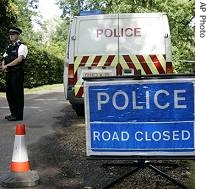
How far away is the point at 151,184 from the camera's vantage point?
5.46 metres

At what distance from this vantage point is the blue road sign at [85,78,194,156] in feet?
15.6

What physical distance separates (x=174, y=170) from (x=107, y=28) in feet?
17.2

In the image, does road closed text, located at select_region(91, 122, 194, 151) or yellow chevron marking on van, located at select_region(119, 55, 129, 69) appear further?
yellow chevron marking on van, located at select_region(119, 55, 129, 69)

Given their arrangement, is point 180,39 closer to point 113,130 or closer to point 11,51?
point 11,51

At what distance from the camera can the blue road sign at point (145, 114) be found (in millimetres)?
4754

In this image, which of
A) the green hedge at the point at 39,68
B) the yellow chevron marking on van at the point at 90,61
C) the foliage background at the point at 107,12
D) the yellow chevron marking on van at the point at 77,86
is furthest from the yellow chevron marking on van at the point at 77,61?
the green hedge at the point at 39,68

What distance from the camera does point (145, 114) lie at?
15.8ft

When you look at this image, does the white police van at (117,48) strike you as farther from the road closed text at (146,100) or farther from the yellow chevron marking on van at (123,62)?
the road closed text at (146,100)

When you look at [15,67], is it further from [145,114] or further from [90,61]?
[145,114]

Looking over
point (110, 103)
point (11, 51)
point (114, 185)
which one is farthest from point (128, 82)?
point (11, 51)

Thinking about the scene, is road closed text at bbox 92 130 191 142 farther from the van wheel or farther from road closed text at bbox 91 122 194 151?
the van wheel

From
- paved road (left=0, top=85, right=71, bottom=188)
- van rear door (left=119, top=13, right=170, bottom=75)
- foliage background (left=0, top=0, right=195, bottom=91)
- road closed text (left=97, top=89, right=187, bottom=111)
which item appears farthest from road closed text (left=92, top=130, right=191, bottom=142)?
foliage background (left=0, top=0, right=195, bottom=91)

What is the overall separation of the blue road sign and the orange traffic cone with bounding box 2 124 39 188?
1.07 metres

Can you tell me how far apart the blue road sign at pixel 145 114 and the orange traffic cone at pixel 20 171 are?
1073 millimetres
